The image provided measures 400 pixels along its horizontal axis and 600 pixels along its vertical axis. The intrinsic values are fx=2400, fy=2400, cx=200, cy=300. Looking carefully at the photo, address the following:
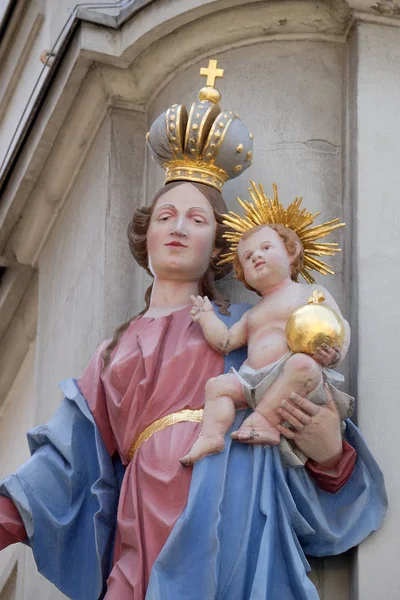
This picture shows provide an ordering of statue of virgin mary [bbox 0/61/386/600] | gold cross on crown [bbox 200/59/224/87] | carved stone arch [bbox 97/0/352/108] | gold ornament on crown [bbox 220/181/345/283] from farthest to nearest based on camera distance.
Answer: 1. carved stone arch [bbox 97/0/352/108]
2. gold cross on crown [bbox 200/59/224/87]
3. gold ornament on crown [bbox 220/181/345/283]
4. statue of virgin mary [bbox 0/61/386/600]

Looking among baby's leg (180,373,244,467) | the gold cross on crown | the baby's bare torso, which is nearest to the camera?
baby's leg (180,373,244,467)

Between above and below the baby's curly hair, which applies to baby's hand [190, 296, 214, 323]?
below

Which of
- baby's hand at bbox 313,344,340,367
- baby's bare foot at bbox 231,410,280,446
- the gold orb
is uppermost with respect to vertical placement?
the gold orb

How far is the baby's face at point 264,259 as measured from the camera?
6.88m

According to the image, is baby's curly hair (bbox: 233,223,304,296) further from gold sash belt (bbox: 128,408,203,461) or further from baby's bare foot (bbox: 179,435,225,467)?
baby's bare foot (bbox: 179,435,225,467)

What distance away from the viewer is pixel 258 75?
7688 mm

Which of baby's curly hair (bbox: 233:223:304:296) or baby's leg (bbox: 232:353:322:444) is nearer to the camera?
baby's leg (bbox: 232:353:322:444)

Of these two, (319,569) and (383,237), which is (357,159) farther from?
(319,569)

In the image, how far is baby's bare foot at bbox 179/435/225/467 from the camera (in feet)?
21.8

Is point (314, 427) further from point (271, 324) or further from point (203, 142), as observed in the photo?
point (203, 142)

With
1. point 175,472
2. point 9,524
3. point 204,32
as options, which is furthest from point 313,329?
point 204,32

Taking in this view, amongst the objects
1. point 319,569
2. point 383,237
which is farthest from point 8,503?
point 383,237

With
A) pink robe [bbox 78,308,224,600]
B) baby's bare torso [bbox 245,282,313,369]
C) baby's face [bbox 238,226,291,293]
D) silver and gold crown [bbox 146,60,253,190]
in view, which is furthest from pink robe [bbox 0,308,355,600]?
silver and gold crown [bbox 146,60,253,190]

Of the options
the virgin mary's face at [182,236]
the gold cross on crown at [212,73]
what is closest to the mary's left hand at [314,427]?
the virgin mary's face at [182,236]
